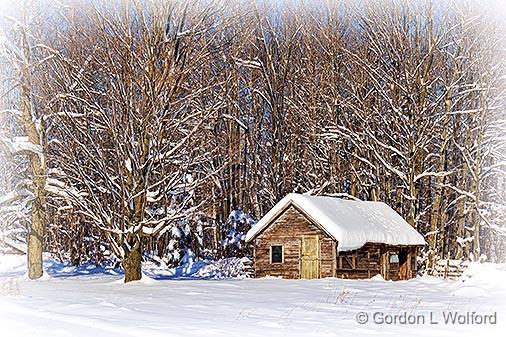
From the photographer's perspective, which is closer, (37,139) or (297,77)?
(37,139)

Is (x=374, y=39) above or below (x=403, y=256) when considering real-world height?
above

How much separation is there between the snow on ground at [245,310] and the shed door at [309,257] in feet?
19.8

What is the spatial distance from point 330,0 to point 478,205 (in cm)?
1450

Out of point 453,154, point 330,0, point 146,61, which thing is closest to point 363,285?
point 146,61

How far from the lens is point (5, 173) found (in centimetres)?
2867

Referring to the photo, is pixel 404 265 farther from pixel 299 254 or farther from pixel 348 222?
pixel 299 254

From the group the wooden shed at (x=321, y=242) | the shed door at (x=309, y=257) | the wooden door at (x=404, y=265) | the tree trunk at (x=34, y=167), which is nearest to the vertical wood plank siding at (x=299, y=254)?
the wooden shed at (x=321, y=242)

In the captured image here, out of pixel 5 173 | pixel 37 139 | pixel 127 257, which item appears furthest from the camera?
pixel 5 173

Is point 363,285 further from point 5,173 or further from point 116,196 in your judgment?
point 5,173

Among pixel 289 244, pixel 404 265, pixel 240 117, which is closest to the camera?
pixel 289 244

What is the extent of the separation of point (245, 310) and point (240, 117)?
2908 cm

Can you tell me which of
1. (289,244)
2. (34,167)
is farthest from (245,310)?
(289,244)

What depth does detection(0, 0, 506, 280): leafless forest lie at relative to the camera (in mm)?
23828

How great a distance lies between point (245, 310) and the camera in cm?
1438
